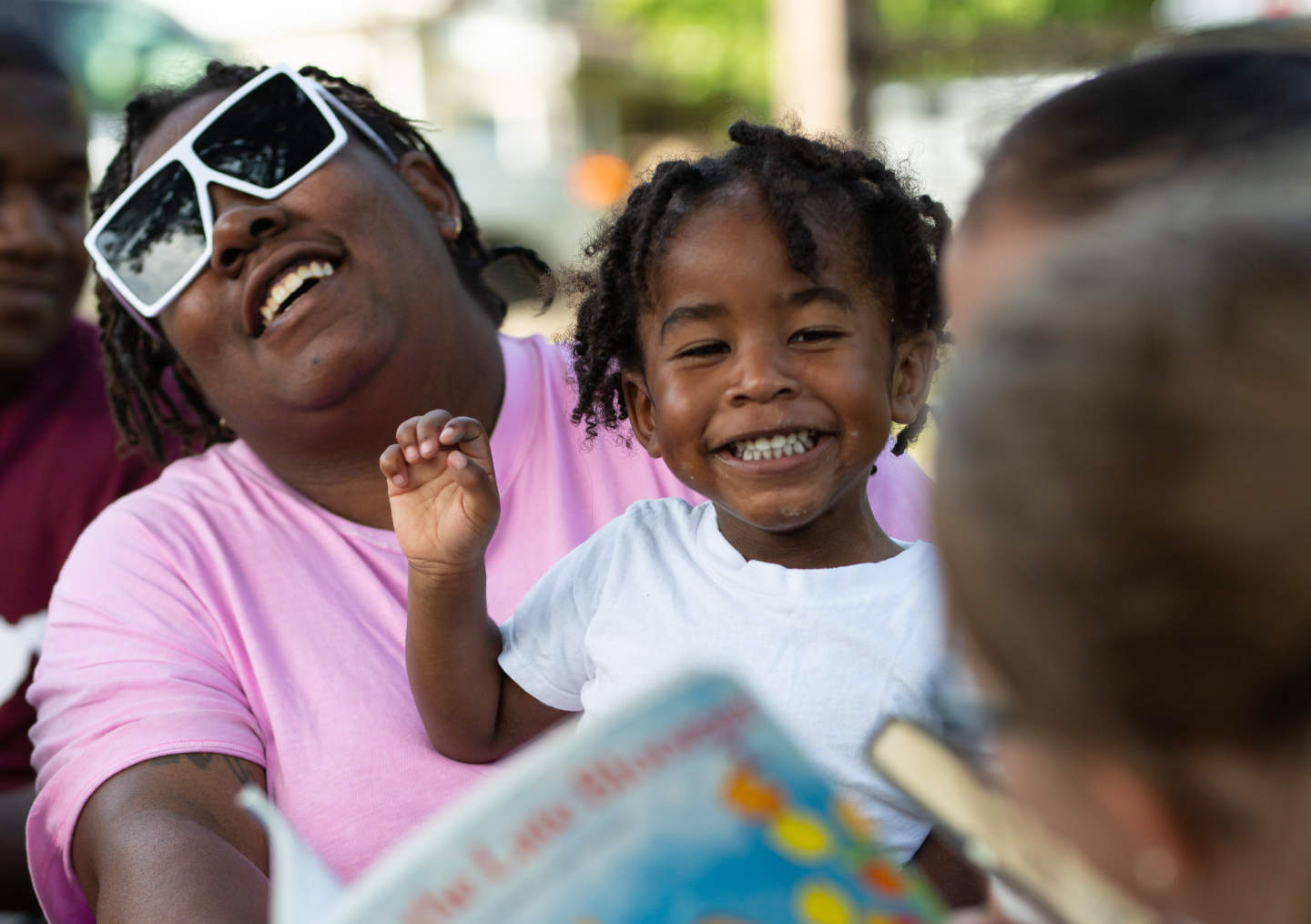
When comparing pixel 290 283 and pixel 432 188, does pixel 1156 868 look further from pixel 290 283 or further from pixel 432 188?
pixel 432 188

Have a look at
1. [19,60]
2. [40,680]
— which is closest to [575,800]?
[40,680]

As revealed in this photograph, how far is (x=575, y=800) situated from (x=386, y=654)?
1307mm

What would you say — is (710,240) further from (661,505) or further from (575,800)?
(575,800)

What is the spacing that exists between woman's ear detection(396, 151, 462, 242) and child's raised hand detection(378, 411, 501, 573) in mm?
775

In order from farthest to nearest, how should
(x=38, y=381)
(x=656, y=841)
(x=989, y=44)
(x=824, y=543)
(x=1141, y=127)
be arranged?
1. (x=989, y=44)
2. (x=38, y=381)
3. (x=824, y=543)
4. (x=1141, y=127)
5. (x=656, y=841)

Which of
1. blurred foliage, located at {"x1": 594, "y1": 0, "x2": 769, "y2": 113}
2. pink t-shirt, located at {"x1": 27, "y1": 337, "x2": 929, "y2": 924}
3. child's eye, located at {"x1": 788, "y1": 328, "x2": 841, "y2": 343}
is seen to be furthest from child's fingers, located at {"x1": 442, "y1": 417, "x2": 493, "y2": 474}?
blurred foliage, located at {"x1": 594, "y1": 0, "x2": 769, "y2": 113}

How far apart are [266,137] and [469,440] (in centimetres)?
78

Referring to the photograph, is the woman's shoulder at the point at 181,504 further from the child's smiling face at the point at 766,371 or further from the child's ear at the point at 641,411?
the child's smiling face at the point at 766,371

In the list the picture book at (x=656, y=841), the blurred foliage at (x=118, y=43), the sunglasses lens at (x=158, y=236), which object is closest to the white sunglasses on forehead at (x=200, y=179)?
the sunglasses lens at (x=158, y=236)

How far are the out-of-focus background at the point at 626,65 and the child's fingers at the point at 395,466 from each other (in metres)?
0.58

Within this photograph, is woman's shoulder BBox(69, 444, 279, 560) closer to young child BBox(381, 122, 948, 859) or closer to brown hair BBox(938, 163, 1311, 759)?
young child BBox(381, 122, 948, 859)

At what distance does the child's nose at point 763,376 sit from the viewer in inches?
71.6

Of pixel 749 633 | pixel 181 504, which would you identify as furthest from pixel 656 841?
pixel 181 504

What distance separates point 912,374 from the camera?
6.53 feet
